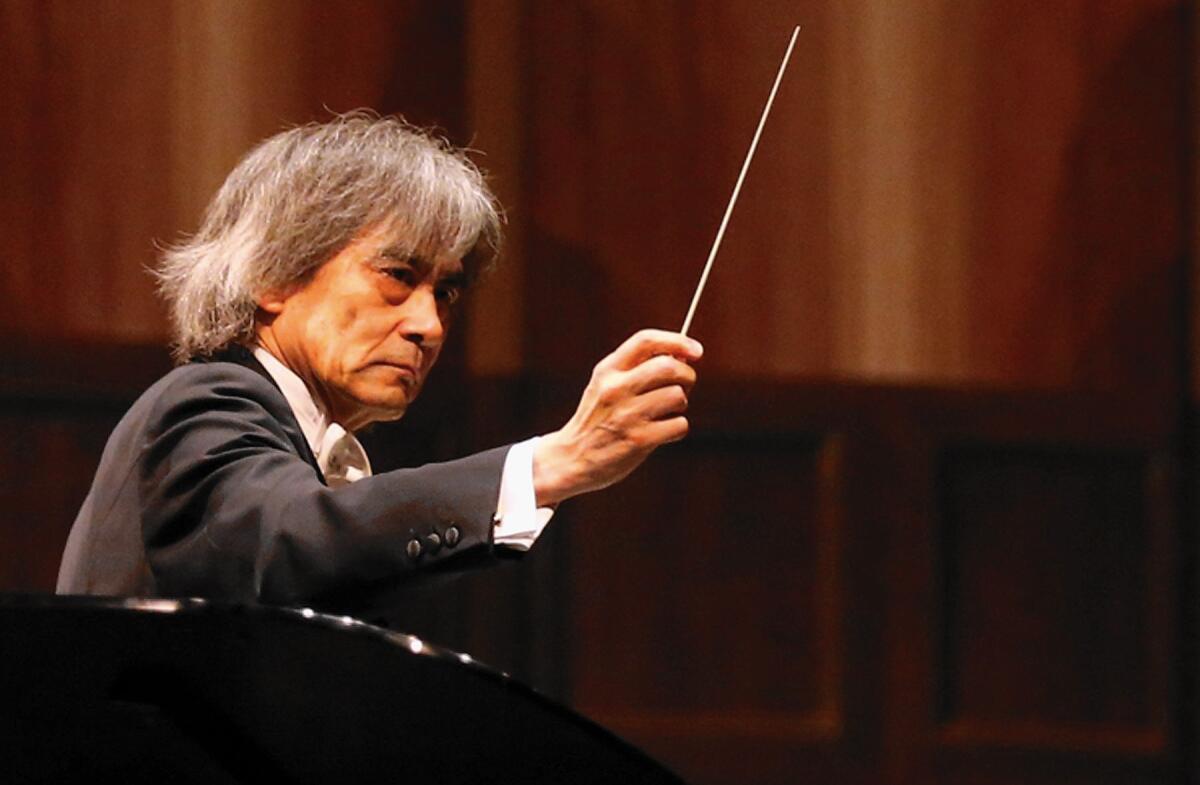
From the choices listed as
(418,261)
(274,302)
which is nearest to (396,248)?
(418,261)

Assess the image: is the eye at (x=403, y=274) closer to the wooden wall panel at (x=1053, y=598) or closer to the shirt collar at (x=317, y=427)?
the shirt collar at (x=317, y=427)

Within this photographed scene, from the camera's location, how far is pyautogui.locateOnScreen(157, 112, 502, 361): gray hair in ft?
5.90

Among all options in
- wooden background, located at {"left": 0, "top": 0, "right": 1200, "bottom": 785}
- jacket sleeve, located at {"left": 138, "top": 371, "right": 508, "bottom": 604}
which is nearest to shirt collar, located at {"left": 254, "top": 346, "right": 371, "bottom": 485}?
jacket sleeve, located at {"left": 138, "top": 371, "right": 508, "bottom": 604}

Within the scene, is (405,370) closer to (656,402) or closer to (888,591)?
(656,402)

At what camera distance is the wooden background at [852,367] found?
3139mm

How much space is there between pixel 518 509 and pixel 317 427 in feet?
1.46

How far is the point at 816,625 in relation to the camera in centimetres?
316

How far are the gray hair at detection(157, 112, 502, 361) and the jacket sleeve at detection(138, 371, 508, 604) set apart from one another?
32 centimetres

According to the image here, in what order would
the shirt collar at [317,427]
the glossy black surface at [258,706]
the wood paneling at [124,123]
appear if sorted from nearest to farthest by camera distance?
the glossy black surface at [258,706] → the shirt collar at [317,427] → the wood paneling at [124,123]

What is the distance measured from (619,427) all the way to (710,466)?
1.81 metres

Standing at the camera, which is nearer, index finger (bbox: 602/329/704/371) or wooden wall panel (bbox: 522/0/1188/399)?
index finger (bbox: 602/329/704/371)

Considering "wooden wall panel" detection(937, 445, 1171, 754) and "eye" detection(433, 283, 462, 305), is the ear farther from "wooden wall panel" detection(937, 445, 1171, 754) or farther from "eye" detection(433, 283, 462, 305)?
"wooden wall panel" detection(937, 445, 1171, 754)

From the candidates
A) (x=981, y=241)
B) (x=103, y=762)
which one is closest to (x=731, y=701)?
(x=981, y=241)

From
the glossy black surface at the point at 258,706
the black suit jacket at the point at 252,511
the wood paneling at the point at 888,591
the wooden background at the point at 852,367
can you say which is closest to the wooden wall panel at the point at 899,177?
the wooden background at the point at 852,367
